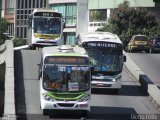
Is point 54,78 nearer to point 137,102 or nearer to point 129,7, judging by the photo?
Result: point 137,102

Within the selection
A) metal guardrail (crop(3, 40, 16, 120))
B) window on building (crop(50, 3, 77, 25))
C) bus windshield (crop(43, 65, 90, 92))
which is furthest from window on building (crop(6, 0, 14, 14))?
bus windshield (crop(43, 65, 90, 92))

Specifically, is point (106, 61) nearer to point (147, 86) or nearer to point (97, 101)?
point (147, 86)

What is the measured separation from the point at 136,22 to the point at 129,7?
3.52 metres

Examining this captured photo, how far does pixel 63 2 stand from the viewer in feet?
300

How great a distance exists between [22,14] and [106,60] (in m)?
75.6

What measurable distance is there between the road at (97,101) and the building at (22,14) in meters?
68.5

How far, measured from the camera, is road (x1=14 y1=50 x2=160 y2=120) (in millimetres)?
24609

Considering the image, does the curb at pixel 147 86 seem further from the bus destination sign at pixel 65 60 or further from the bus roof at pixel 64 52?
the bus destination sign at pixel 65 60

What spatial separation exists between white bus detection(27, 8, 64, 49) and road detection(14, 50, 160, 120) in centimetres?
922

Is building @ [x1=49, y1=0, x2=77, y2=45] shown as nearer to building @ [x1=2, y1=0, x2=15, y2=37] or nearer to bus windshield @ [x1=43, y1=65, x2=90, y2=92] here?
building @ [x1=2, y1=0, x2=15, y2=37]

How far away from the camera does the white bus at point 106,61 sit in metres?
30.5

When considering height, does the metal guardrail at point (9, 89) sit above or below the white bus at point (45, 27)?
below

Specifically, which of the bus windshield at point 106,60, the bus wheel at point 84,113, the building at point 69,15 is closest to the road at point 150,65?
the bus windshield at point 106,60

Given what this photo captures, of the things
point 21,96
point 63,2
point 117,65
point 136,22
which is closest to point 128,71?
point 117,65
